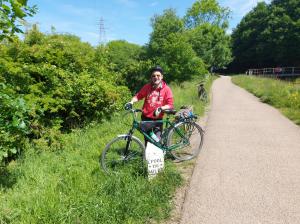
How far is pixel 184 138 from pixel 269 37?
58702mm

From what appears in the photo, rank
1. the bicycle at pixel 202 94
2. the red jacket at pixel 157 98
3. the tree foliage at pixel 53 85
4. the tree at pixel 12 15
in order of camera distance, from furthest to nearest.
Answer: the bicycle at pixel 202 94 < the tree foliage at pixel 53 85 < the red jacket at pixel 157 98 < the tree at pixel 12 15

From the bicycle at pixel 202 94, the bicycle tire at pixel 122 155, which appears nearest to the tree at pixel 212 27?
the bicycle at pixel 202 94

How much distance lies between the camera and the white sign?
4832mm

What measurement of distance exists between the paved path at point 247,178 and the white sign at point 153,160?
61 centimetres

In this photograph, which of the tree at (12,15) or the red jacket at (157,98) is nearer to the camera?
the tree at (12,15)

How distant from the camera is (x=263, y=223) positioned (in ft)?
12.5

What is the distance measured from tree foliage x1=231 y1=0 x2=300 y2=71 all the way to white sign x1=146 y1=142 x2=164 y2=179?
56.7 m

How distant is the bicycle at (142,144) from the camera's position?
5246 mm

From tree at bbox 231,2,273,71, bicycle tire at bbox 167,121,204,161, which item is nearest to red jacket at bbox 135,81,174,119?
bicycle tire at bbox 167,121,204,161

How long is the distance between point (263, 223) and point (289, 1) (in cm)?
6538

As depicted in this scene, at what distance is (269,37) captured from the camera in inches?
2309

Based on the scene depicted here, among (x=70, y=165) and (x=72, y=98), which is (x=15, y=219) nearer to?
(x=70, y=165)

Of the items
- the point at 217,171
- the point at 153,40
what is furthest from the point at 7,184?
the point at 153,40

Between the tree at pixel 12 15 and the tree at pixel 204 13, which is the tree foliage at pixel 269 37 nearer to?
the tree at pixel 204 13
